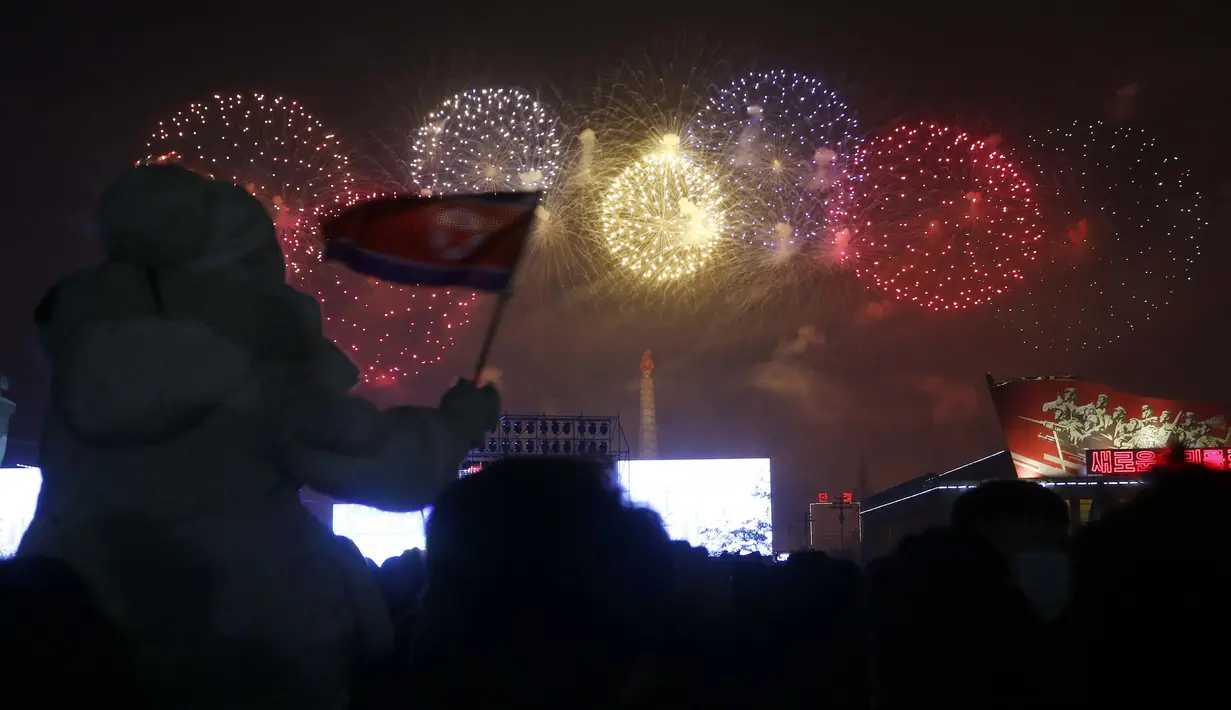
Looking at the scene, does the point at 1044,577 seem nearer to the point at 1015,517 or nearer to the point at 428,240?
the point at 1015,517

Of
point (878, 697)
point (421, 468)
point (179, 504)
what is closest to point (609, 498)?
point (421, 468)

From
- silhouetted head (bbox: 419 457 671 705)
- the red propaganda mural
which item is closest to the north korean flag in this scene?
silhouetted head (bbox: 419 457 671 705)

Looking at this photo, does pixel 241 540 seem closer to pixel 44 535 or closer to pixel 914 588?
pixel 44 535

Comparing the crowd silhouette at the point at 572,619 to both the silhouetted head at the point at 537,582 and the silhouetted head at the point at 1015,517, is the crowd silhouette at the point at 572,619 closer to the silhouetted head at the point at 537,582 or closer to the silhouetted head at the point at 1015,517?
the silhouetted head at the point at 537,582

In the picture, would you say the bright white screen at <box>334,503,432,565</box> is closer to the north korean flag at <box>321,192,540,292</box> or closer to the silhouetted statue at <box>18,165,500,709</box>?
the north korean flag at <box>321,192,540,292</box>

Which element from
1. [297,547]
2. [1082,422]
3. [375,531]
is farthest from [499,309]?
[1082,422]
